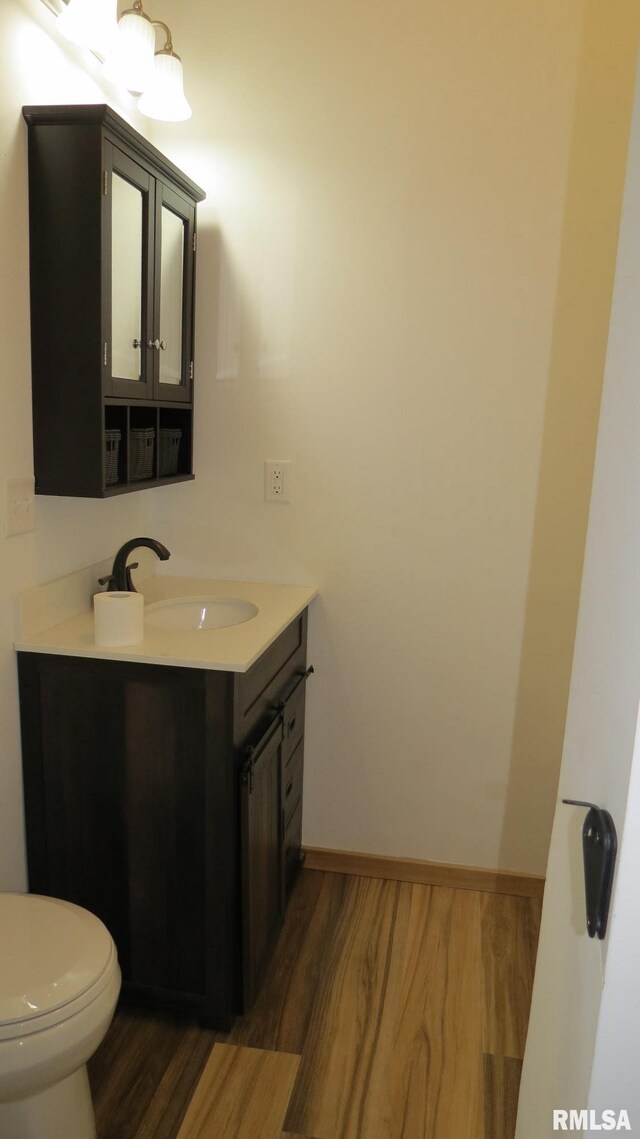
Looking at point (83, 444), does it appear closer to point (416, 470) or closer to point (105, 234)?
point (105, 234)

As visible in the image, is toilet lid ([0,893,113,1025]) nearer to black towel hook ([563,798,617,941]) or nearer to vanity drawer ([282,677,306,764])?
vanity drawer ([282,677,306,764])

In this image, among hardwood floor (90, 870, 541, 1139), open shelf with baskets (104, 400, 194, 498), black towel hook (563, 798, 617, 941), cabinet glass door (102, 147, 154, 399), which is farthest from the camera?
open shelf with baskets (104, 400, 194, 498)

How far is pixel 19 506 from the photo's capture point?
1698 millimetres

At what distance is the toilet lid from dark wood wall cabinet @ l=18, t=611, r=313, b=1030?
0.95ft

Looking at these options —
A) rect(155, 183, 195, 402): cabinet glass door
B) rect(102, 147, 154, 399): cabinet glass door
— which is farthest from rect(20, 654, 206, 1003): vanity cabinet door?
rect(155, 183, 195, 402): cabinet glass door

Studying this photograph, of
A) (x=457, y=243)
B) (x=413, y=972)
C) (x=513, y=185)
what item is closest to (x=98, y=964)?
(x=413, y=972)

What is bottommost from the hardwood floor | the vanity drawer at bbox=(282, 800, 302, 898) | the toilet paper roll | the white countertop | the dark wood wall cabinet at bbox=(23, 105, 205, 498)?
the hardwood floor

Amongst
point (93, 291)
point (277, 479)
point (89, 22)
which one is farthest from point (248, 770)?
point (89, 22)

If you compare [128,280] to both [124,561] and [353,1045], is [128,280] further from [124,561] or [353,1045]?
[353,1045]

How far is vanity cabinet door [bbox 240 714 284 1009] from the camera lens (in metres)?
1.75

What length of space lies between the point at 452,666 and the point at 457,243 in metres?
1.18

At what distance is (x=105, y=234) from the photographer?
1.65 metres

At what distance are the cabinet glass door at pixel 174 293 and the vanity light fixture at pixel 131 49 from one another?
213 millimetres

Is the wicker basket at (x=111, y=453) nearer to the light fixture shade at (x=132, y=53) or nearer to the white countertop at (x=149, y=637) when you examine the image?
the white countertop at (x=149, y=637)
